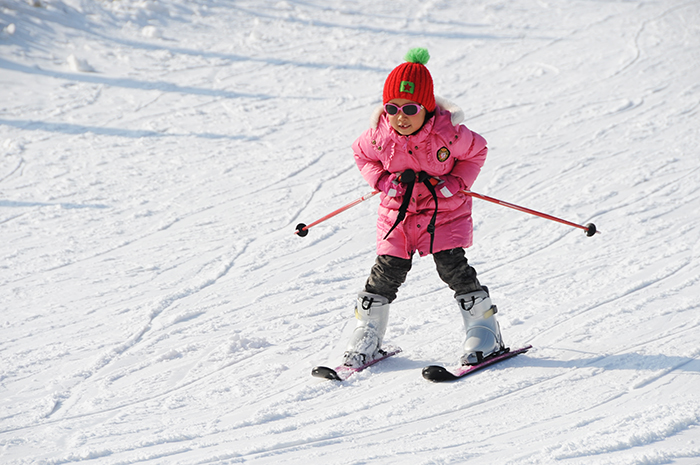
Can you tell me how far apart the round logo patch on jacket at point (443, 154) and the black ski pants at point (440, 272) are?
16.7 inches

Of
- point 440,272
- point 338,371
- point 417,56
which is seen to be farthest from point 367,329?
point 417,56

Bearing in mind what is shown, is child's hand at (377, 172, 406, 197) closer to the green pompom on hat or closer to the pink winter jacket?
the pink winter jacket

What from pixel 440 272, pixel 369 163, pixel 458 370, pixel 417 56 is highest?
pixel 417 56

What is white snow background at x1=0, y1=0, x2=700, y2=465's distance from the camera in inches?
105

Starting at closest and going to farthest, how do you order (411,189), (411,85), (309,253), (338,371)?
(411,85) < (411,189) < (338,371) < (309,253)

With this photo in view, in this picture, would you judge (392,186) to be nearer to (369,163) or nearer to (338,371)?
(369,163)

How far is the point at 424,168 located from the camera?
296 centimetres

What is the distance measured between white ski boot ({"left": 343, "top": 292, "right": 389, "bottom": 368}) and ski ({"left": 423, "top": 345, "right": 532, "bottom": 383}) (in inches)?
12.5

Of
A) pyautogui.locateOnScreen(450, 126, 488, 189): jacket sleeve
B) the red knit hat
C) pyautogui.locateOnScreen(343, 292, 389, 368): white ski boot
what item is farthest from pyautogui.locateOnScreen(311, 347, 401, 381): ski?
the red knit hat

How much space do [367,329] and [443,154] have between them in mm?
940

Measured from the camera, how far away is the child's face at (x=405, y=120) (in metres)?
2.86

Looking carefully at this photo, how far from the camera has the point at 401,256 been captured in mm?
3031

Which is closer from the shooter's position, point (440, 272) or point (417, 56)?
point (417, 56)

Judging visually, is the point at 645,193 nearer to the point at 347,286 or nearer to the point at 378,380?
the point at 347,286
